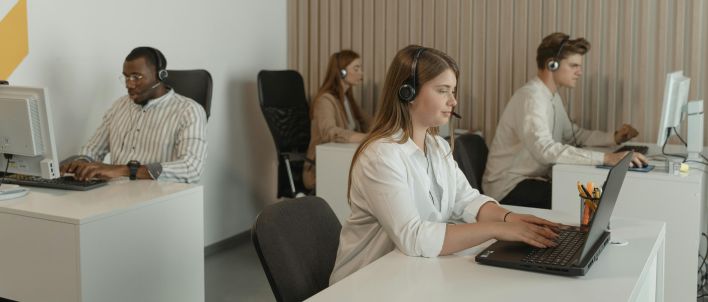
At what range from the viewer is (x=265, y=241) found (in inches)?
73.4

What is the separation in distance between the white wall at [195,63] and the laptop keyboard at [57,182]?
17.4 inches

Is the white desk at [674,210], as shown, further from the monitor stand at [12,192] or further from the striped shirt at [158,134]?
the monitor stand at [12,192]

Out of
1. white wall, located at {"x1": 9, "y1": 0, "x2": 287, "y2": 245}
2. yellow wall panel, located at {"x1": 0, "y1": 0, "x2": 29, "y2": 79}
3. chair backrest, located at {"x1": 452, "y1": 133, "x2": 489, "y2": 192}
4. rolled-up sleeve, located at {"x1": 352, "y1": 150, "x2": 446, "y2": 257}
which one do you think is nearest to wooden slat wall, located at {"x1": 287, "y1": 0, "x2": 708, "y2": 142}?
white wall, located at {"x1": 9, "y1": 0, "x2": 287, "y2": 245}

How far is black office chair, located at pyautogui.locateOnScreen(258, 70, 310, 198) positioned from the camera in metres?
4.41

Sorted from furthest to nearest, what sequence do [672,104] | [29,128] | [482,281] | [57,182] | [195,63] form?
[195,63] → [672,104] → [57,182] → [29,128] → [482,281]

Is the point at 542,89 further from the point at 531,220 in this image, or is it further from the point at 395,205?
the point at 395,205

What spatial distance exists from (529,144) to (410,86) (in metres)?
1.67

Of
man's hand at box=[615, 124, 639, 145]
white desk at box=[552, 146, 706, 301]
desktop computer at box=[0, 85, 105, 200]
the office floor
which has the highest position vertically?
desktop computer at box=[0, 85, 105, 200]

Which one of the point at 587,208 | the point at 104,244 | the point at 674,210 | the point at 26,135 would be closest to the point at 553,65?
the point at 674,210

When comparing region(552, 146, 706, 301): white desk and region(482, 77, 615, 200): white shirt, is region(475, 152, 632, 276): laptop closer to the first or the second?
region(552, 146, 706, 301): white desk

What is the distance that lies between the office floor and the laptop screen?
2121 mm

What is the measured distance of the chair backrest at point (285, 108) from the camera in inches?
174

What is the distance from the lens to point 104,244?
2479 millimetres

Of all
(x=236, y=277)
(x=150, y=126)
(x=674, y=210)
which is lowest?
(x=236, y=277)
